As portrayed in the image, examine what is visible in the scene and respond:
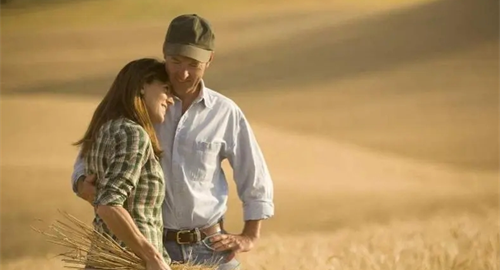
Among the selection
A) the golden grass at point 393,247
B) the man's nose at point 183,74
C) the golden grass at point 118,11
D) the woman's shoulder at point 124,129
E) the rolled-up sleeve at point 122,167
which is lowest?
the golden grass at point 393,247

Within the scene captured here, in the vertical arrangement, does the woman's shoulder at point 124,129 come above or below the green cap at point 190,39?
below

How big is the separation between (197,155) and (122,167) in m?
0.38

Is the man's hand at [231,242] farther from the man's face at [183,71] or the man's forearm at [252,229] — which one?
the man's face at [183,71]

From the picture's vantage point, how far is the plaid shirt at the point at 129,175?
193 centimetres

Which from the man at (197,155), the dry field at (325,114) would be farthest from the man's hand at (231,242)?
the dry field at (325,114)

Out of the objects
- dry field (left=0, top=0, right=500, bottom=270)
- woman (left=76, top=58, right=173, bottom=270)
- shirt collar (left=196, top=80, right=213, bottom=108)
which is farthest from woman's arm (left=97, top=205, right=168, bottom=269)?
dry field (left=0, top=0, right=500, bottom=270)

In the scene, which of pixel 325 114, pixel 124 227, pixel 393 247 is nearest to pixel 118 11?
pixel 325 114

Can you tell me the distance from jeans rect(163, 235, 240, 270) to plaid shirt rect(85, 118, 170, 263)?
6.9 inches

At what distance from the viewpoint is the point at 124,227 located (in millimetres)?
1915

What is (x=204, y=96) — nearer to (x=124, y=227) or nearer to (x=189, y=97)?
(x=189, y=97)

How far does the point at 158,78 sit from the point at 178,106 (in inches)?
7.7

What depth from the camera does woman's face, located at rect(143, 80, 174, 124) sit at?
2082 millimetres

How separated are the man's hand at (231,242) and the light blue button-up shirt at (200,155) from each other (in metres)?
0.04

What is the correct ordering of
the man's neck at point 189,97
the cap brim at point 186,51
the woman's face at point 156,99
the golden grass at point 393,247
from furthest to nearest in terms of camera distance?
1. the golden grass at point 393,247
2. the man's neck at point 189,97
3. the cap brim at point 186,51
4. the woman's face at point 156,99
